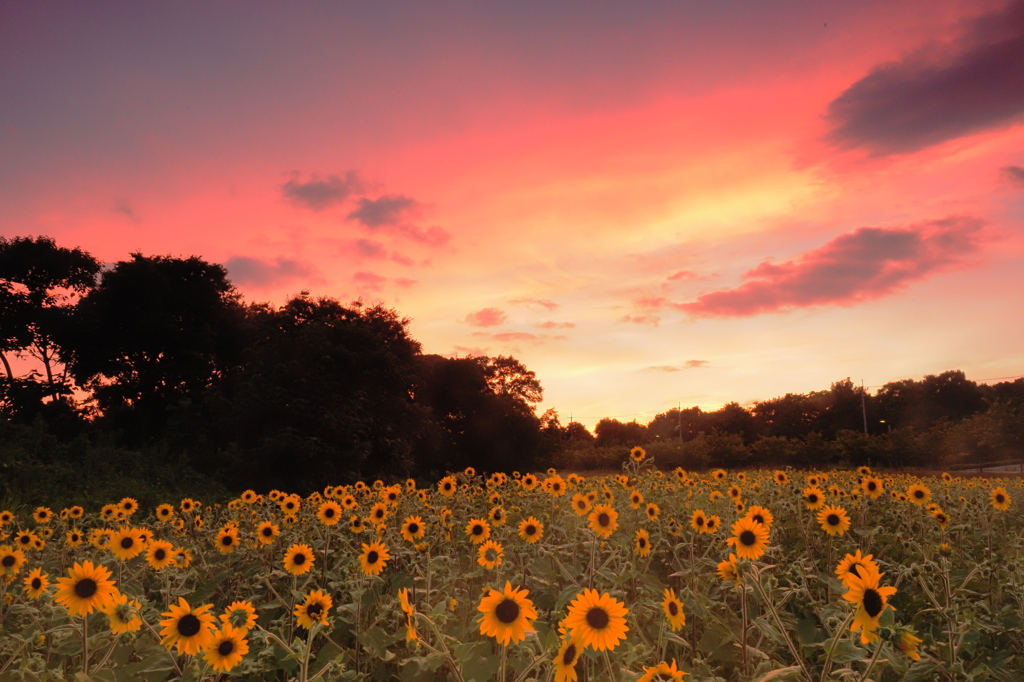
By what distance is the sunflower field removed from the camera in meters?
2.32

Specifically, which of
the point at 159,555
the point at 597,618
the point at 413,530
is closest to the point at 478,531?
the point at 413,530

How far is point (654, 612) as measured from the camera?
11.4 ft

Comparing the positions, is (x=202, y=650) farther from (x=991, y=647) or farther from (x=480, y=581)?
(x=991, y=647)

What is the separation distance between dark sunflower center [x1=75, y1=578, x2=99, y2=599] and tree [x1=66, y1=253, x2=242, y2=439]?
1064 inches

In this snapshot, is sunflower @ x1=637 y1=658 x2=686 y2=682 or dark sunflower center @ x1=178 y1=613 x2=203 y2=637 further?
dark sunflower center @ x1=178 y1=613 x2=203 y2=637

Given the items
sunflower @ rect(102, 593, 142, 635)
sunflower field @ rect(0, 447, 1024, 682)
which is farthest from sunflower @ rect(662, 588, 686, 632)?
sunflower @ rect(102, 593, 142, 635)

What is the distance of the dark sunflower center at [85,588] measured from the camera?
2814 mm

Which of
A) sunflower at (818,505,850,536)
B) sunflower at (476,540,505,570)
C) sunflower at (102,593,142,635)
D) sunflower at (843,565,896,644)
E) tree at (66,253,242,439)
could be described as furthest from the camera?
tree at (66,253,242,439)

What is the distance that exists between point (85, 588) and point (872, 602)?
3.11m

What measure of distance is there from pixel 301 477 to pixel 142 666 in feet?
65.1

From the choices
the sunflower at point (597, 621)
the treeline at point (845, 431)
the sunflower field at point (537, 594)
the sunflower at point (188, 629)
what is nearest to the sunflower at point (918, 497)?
the sunflower field at point (537, 594)

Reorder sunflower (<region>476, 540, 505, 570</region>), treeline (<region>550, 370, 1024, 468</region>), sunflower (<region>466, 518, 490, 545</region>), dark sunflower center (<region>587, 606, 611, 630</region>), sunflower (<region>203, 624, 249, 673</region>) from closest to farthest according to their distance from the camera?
dark sunflower center (<region>587, 606, 611, 630</region>) < sunflower (<region>203, 624, 249, 673</region>) < sunflower (<region>476, 540, 505, 570</region>) < sunflower (<region>466, 518, 490, 545</region>) < treeline (<region>550, 370, 1024, 468</region>)

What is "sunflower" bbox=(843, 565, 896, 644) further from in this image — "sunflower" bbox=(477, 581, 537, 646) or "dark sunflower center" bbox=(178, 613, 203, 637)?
"dark sunflower center" bbox=(178, 613, 203, 637)

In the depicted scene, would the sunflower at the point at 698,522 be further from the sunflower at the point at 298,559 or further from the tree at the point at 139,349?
the tree at the point at 139,349
